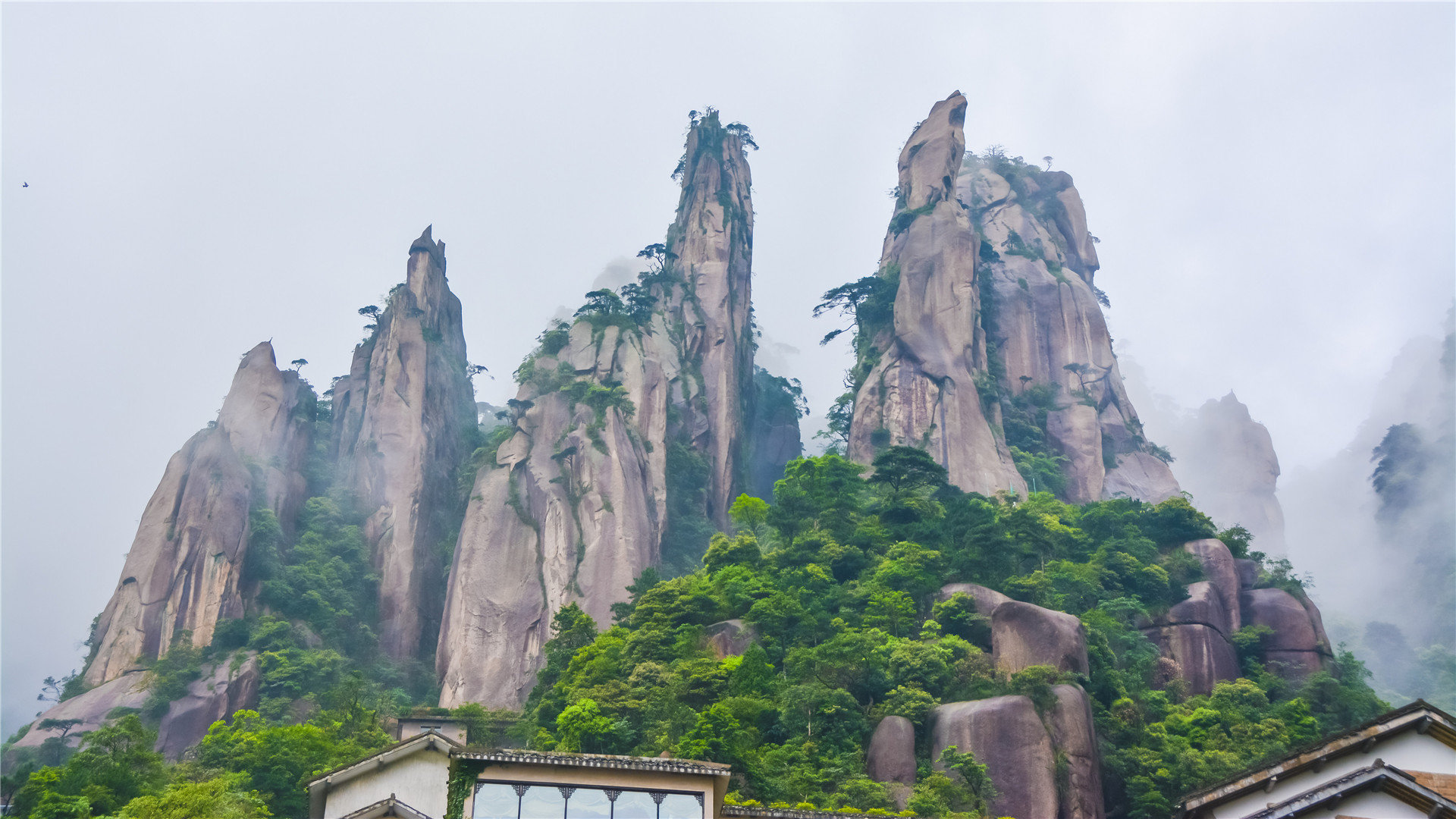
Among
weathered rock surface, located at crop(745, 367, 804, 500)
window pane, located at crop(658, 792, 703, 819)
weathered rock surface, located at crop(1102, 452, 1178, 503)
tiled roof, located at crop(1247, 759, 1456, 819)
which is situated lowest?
tiled roof, located at crop(1247, 759, 1456, 819)

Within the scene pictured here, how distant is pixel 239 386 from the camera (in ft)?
190

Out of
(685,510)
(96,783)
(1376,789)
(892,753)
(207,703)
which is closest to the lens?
(1376,789)

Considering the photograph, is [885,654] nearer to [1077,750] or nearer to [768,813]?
[1077,750]

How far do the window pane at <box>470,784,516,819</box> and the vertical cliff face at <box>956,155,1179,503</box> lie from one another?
46.7 metres

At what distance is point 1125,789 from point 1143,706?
4.40m

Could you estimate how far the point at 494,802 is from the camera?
65.4 ft

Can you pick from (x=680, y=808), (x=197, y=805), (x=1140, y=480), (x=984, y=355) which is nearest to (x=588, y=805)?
→ (x=680, y=808)

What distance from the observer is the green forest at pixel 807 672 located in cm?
3216

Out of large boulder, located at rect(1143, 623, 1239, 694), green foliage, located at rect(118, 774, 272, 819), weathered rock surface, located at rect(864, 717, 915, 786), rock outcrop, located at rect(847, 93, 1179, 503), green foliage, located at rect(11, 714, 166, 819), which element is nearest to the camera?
green foliage, located at rect(118, 774, 272, 819)

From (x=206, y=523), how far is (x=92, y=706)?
28.9ft

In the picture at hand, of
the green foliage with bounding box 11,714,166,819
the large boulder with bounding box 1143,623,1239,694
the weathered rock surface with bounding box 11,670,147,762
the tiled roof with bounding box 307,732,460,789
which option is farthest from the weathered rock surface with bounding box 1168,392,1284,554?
the tiled roof with bounding box 307,732,460,789

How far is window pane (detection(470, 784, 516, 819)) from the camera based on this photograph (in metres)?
19.9

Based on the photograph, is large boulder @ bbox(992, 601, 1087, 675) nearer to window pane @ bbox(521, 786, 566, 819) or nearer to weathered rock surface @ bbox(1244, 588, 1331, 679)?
weathered rock surface @ bbox(1244, 588, 1331, 679)

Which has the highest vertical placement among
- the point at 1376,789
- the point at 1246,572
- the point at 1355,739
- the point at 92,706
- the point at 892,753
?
the point at 1246,572
